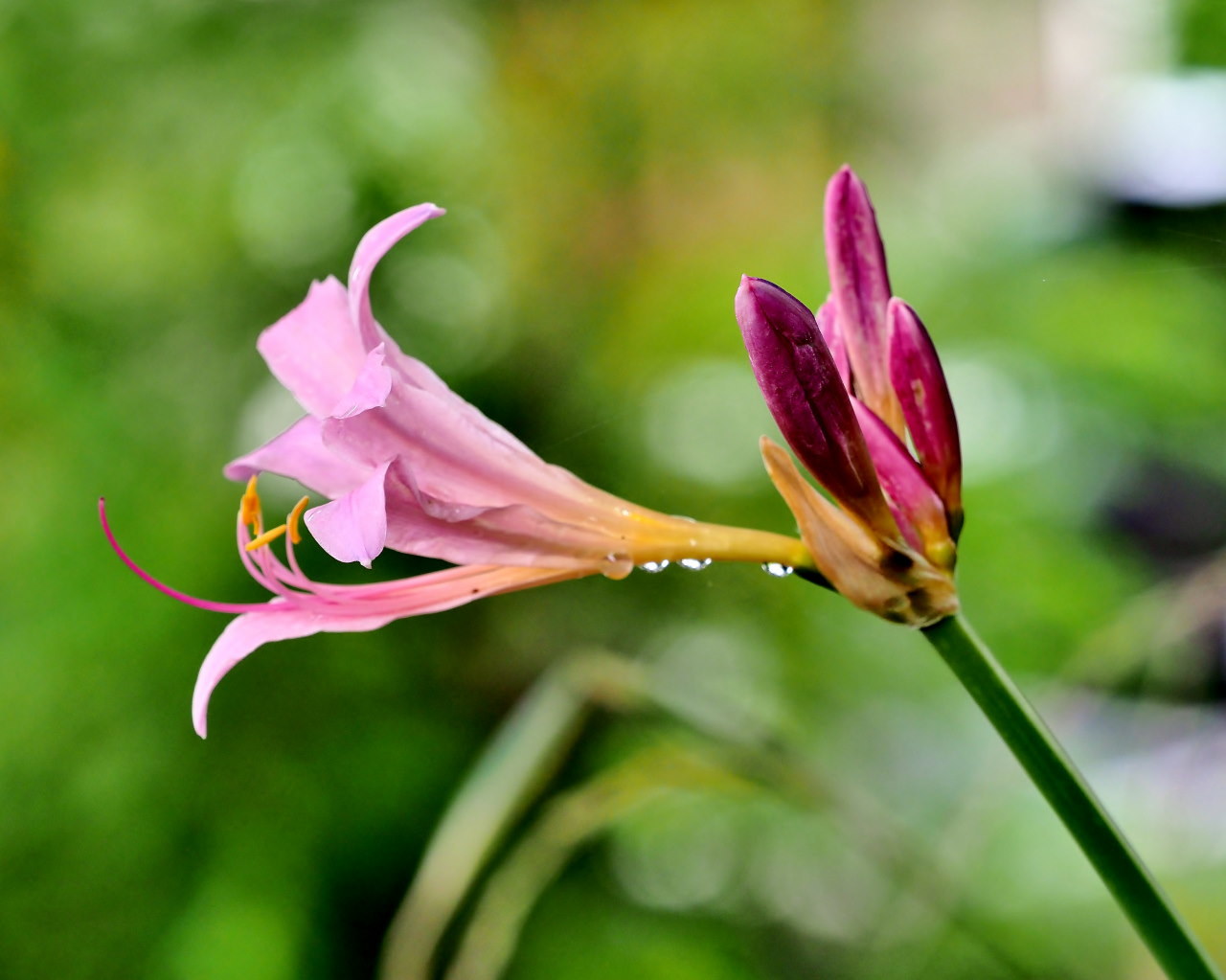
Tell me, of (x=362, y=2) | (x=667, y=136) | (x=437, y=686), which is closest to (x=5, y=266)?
(x=362, y=2)

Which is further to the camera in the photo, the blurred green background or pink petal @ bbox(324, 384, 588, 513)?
the blurred green background

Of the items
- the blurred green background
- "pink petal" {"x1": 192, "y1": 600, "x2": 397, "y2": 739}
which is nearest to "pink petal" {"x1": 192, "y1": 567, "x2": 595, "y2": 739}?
"pink petal" {"x1": 192, "y1": 600, "x2": 397, "y2": 739}

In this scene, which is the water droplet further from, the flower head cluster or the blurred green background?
the blurred green background

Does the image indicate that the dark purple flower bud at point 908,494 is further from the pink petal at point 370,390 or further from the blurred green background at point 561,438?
the blurred green background at point 561,438

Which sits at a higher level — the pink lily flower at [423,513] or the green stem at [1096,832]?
the pink lily flower at [423,513]

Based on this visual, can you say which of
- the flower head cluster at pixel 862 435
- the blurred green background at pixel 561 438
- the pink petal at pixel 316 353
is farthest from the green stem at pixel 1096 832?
the blurred green background at pixel 561 438
